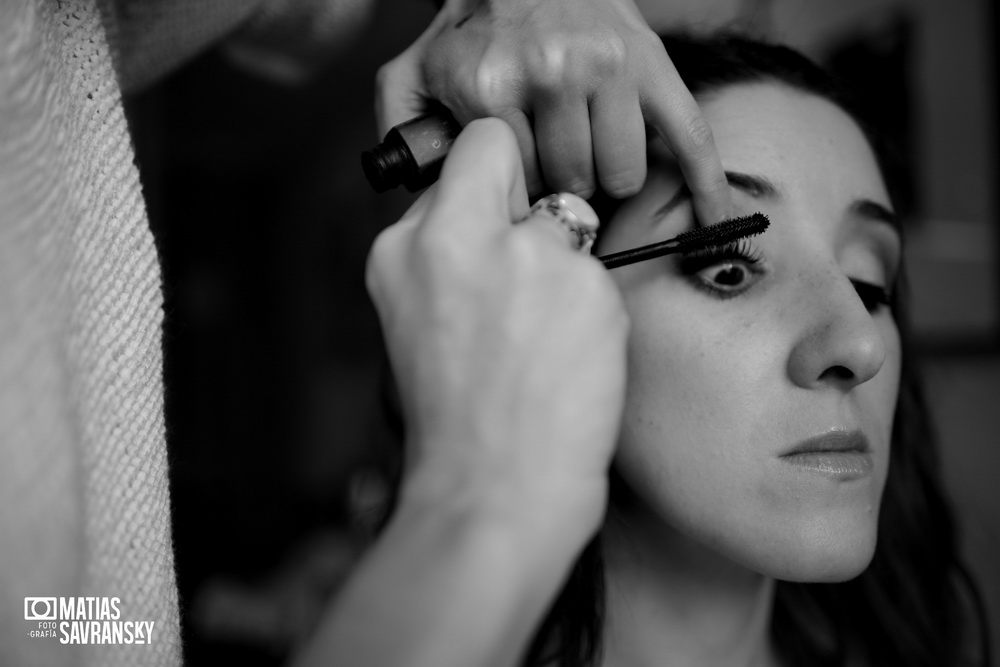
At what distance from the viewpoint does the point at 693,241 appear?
468 mm

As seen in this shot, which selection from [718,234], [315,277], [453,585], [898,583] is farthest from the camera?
[315,277]

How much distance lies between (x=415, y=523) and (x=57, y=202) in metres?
0.27

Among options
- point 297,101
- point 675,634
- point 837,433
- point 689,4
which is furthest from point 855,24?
point 297,101

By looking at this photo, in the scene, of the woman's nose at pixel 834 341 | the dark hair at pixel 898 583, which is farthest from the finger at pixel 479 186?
the dark hair at pixel 898 583

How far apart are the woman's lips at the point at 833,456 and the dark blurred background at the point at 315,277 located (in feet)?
1.66

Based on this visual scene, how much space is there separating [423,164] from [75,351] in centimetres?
25

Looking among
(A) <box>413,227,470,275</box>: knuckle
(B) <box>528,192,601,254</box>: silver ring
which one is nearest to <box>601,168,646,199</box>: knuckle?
(B) <box>528,192,601,254</box>: silver ring

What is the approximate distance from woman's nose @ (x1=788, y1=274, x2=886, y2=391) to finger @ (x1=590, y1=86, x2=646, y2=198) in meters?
0.21

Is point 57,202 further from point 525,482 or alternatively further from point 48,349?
point 525,482

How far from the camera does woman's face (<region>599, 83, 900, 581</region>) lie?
52cm

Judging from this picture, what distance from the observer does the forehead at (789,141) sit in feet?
1.90

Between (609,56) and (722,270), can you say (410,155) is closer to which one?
(609,56)

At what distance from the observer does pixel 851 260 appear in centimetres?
62

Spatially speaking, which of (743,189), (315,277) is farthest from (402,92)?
(315,277)
